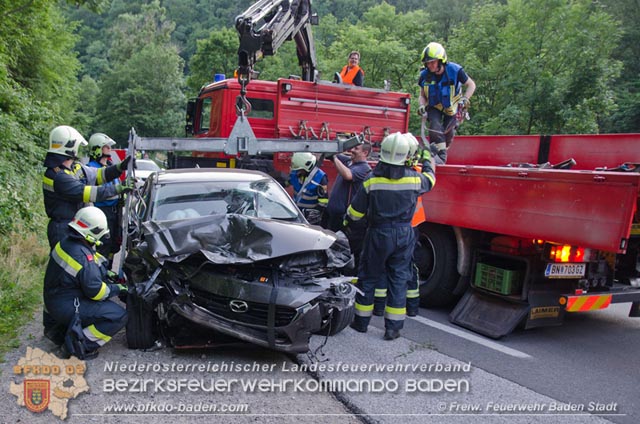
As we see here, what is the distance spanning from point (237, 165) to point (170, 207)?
381cm

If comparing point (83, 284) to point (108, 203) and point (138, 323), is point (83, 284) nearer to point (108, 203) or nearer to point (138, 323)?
point (138, 323)

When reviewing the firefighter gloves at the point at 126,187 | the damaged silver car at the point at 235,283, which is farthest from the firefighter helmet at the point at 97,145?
the damaged silver car at the point at 235,283

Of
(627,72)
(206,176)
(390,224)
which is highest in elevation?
(627,72)

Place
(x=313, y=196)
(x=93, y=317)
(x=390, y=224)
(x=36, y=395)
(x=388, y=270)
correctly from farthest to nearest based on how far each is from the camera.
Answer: (x=313, y=196)
(x=388, y=270)
(x=390, y=224)
(x=93, y=317)
(x=36, y=395)

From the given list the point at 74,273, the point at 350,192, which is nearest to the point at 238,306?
the point at 74,273

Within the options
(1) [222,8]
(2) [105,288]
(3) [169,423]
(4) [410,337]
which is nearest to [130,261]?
(2) [105,288]

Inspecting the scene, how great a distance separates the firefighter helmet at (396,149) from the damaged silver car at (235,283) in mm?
846

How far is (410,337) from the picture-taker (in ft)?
16.9

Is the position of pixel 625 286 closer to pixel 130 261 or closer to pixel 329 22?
pixel 130 261

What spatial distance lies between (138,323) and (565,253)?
378cm

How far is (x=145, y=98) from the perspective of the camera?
143ft

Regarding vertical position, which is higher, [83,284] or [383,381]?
[83,284]

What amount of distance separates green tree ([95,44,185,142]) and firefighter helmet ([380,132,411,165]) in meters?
40.2

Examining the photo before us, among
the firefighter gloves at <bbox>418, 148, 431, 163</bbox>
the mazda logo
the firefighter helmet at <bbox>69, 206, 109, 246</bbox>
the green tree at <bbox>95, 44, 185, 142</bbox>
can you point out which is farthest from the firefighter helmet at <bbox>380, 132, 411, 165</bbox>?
the green tree at <bbox>95, 44, 185, 142</bbox>
